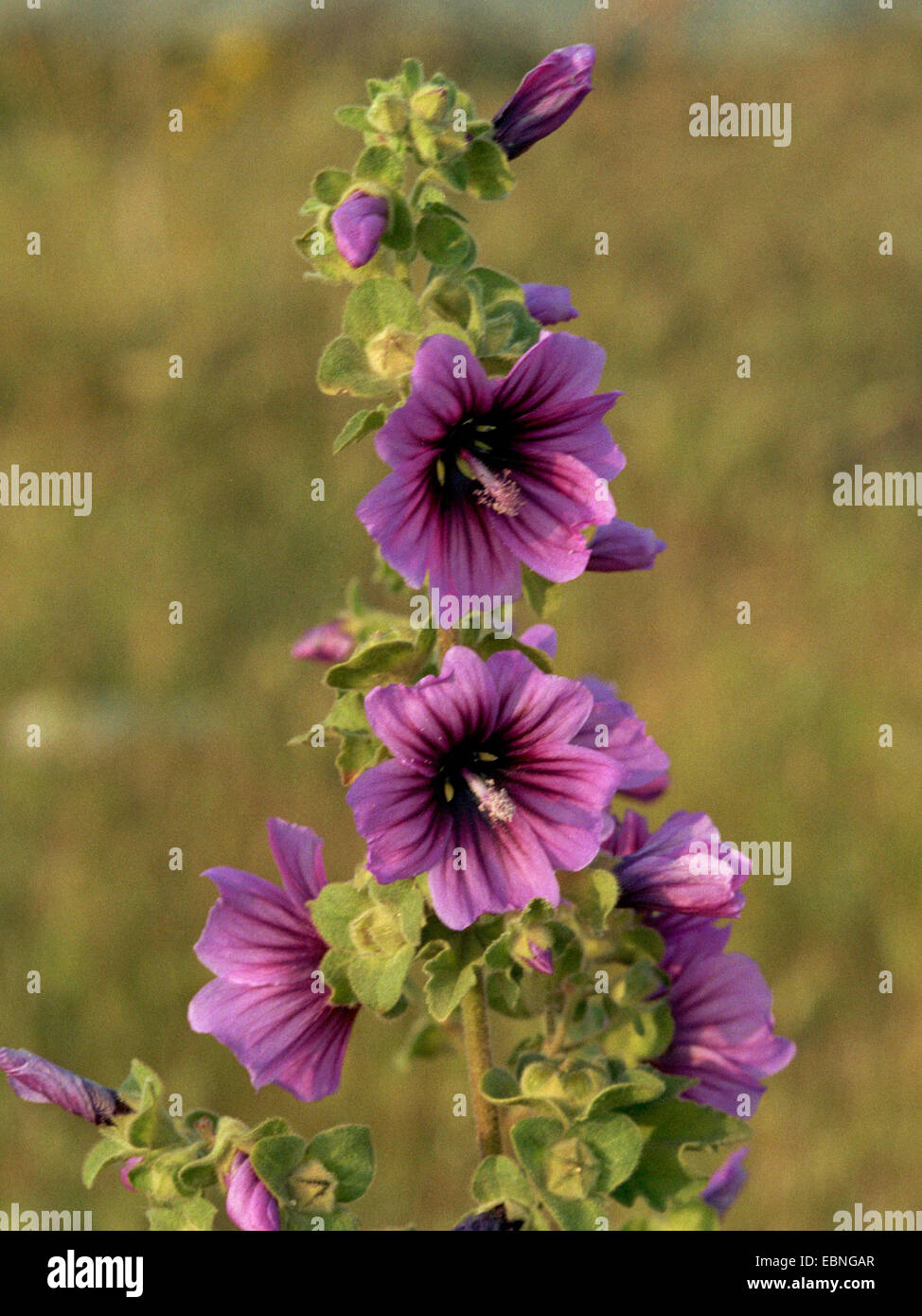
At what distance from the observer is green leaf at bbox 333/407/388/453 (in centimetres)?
111

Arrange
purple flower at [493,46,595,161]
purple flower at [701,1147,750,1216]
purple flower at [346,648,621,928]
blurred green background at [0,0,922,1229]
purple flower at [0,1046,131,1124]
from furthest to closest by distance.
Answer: blurred green background at [0,0,922,1229] → purple flower at [701,1147,750,1216] → purple flower at [493,46,595,161] → purple flower at [0,1046,131,1124] → purple flower at [346,648,621,928]

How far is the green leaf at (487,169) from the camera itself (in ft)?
4.02

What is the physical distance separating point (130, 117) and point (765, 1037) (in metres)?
7.87

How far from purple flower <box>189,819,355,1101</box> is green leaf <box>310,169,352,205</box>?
1.81ft

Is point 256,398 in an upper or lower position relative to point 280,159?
lower

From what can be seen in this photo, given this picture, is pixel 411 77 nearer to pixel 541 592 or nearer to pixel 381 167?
pixel 381 167

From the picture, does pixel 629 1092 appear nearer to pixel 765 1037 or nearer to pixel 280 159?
pixel 765 1037

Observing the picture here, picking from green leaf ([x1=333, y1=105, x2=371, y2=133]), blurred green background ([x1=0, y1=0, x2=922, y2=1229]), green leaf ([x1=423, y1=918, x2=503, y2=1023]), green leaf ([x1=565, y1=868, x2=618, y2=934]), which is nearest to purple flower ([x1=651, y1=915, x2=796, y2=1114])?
green leaf ([x1=565, y1=868, x2=618, y2=934])

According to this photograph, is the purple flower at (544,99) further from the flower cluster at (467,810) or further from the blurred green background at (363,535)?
the blurred green background at (363,535)

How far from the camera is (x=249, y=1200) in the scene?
1.08 meters

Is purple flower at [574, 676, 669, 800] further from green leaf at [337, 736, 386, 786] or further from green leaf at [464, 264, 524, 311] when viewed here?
green leaf at [464, 264, 524, 311]

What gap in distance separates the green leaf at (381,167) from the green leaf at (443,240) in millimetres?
41
